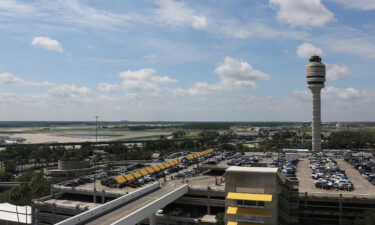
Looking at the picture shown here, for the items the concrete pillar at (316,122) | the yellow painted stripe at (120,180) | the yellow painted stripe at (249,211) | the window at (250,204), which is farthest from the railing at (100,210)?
the concrete pillar at (316,122)

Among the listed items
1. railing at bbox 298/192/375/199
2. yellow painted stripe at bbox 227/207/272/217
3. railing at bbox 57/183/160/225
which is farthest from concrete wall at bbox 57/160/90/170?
yellow painted stripe at bbox 227/207/272/217

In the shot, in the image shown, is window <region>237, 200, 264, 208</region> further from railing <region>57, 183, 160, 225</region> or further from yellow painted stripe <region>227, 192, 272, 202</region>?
railing <region>57, 183, 160, 225</region>

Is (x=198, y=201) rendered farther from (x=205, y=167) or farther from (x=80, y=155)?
(x=80, y=155)

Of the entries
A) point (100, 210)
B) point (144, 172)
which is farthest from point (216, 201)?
point (100, 210)

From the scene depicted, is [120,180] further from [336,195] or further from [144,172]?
[336,195]

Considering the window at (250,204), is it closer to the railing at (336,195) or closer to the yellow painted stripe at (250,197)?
the yellow painted stripe at (250,197)

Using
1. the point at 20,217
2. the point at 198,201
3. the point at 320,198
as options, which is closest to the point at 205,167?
the point at 198,201

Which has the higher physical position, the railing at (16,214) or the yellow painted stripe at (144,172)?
the yellow painted stripe at (144,172)

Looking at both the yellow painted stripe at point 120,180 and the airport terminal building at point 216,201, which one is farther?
the yellow painted stripe at point 120,180
